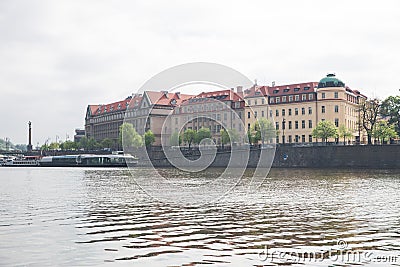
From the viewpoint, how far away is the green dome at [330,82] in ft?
347

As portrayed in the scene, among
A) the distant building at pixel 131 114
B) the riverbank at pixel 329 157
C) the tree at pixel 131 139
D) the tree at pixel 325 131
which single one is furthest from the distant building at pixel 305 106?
the tree at pixel 131 139

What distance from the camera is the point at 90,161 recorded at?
110m

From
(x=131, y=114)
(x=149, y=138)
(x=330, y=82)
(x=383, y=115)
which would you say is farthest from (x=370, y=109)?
(x=131, y=114)

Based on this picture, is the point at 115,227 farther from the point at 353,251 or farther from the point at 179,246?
the point at 353,251

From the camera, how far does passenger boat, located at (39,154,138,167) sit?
4131 inches

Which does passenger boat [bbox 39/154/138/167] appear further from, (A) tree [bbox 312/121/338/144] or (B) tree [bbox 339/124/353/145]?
(B) tree [bbox 339/124/353/145]

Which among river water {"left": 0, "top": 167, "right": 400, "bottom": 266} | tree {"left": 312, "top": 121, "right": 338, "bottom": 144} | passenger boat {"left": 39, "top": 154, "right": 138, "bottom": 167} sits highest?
tree {"left": 312, "top": 121, "right": 338, "bottom": 144}

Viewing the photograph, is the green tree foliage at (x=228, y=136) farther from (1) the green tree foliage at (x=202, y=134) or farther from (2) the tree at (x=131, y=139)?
(2) the tree at (x=131, y=139)

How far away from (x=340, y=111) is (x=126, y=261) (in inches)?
3820

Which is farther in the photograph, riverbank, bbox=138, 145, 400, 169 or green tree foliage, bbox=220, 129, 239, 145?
green tree foliage, bbox=220, 129, 239, 145

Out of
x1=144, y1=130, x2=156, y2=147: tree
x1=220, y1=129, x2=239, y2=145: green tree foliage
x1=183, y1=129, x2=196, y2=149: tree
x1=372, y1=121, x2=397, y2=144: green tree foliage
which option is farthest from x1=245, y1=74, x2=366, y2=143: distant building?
x1=144, y1=130, x2=156, y2=147: tree

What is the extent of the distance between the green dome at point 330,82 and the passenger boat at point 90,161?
39636mm

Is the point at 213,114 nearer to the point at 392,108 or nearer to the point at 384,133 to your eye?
the point at 392,108

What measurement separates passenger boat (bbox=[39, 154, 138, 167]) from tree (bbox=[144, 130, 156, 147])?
1278cm
